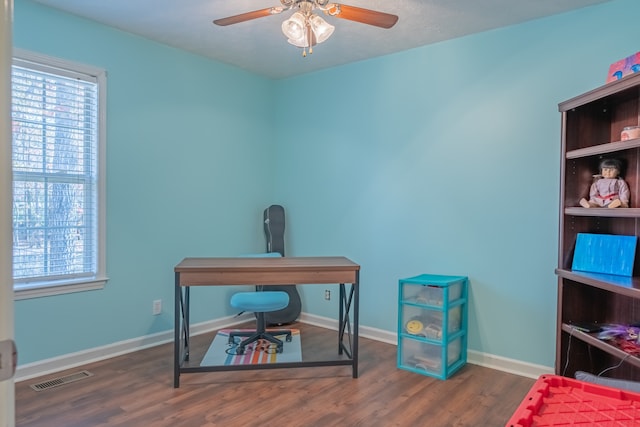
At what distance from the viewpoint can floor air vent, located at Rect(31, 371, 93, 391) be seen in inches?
110

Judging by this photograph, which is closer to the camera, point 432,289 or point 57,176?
point 57,176

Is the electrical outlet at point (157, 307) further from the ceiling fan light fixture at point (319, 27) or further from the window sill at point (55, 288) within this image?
the ceiling fan light fixture at point (319, 27)

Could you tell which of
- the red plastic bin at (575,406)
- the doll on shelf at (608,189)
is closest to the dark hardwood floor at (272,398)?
the red plastic bin at (575,406)

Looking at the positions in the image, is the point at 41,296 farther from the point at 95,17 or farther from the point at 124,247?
the point at 95,17

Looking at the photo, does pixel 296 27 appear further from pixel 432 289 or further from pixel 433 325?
pixel 433 325

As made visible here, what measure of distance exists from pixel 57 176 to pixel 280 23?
6.35ft

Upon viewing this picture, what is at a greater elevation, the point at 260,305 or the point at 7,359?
the point at 7,359

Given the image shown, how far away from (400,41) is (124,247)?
2752 mm

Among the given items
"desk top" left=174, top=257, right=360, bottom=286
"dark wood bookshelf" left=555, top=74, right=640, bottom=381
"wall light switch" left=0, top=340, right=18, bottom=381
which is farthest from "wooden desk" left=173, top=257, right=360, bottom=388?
"wall light switch" left=0, top=340, right=18, bottom=381

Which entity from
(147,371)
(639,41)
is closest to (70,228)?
(147,371)

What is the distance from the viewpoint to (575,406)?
4.49ft

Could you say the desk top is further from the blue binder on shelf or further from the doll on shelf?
the doll on shelf

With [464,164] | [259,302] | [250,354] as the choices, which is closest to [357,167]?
[464,164]

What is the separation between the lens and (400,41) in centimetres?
348
